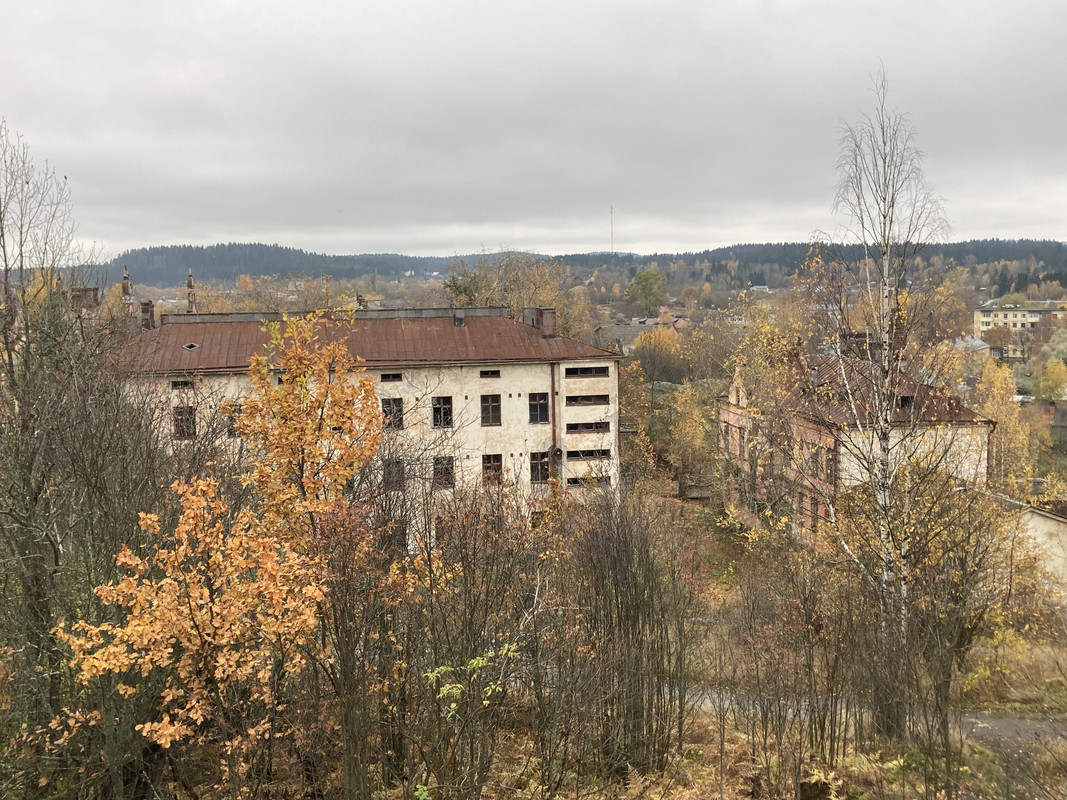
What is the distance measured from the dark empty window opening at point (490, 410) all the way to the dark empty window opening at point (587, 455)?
398 cm

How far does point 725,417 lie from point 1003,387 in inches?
1150

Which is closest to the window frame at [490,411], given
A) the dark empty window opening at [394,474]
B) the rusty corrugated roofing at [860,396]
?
the dark empty window opening at [394,474]

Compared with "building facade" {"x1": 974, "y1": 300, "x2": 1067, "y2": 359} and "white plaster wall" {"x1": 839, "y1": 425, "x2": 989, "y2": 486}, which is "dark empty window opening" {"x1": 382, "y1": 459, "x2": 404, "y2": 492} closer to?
"white plaster wall" {"x1": 839, "y1": 425, "x2": 989, "y2": 486}

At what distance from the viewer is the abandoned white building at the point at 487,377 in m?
33.6

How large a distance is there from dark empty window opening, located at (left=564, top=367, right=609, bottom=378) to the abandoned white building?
49 millimetres

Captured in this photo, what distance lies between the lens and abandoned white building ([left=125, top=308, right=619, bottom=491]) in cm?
3356

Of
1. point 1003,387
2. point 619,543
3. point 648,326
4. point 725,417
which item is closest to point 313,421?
point 619,543

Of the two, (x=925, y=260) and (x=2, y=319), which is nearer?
(x=2, y=319)

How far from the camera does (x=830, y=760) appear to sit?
14859mm

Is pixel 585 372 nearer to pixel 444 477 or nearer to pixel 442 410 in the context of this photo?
pixel 442 410

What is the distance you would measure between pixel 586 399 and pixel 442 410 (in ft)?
23.1

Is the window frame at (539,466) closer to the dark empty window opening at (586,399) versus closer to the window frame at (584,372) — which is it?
the dark empty window opening at (586,399)

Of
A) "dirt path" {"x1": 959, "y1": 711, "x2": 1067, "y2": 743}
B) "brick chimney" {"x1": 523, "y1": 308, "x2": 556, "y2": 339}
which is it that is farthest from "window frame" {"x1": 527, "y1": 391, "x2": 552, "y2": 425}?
"dirt path" {"x1": 959, "y1": 711, "x2": 1067, "y2": 743}

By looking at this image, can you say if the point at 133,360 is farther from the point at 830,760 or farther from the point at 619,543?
the point at 830,760
